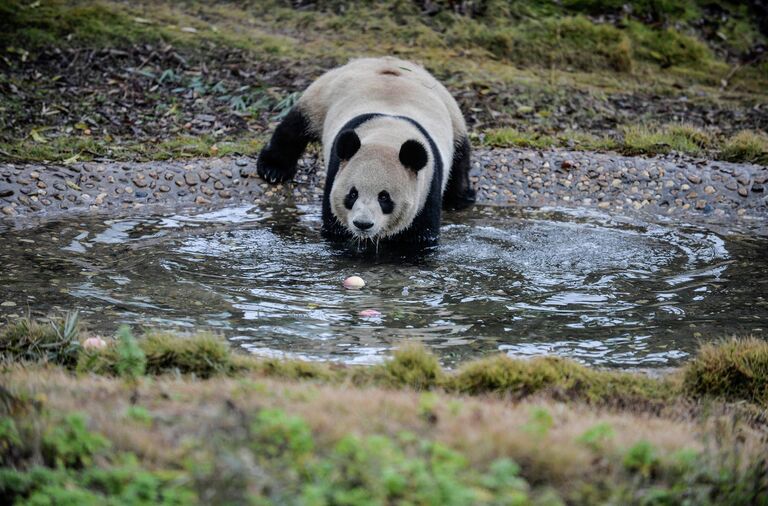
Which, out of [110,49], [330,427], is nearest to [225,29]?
[110,49]

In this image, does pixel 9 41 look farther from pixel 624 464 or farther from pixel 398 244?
pixel 624 464

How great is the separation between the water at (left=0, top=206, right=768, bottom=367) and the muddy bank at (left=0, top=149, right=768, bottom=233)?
62 centimetres

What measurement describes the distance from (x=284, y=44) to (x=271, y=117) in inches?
118

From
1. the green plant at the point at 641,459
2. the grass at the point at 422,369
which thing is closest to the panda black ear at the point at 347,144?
the grass at the point at 422,369

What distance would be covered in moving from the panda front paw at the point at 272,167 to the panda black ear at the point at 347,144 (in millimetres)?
2324

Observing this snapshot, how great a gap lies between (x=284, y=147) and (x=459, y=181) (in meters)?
2.06

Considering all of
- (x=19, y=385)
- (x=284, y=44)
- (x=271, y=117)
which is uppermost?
(x=284, y=44)

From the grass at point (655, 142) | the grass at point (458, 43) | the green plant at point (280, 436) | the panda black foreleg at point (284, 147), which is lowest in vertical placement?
the green plant at point (280, 436)

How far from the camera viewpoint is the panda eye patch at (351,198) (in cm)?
753

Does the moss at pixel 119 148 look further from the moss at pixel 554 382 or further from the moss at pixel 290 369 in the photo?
the moss at pixel 554 382

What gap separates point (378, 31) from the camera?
15438 mm

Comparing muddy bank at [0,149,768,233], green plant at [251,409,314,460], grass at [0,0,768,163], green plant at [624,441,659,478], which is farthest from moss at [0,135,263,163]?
green plant at [624,441,659,478]

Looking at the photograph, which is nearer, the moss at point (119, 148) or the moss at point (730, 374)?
the moss at point (730, 374)

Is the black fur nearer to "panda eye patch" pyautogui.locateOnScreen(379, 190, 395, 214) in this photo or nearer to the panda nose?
"panda eye patch" pyautogui.locateOnScreen(379, 190, 395, 214)
